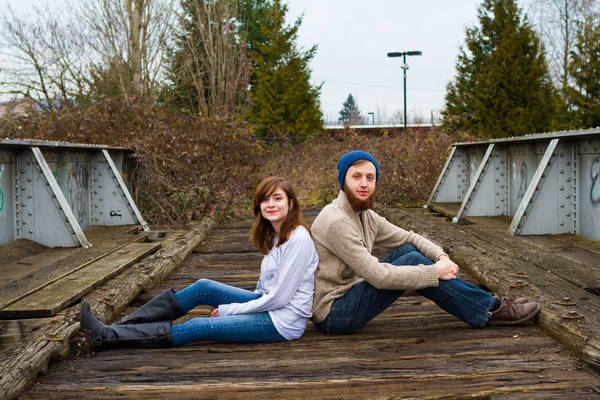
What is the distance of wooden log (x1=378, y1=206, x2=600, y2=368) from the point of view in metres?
4.07

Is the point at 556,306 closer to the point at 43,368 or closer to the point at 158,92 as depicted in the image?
the point at 43,368

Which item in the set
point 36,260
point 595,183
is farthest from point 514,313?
point 36,260

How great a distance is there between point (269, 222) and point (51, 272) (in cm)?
301

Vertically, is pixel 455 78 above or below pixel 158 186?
above

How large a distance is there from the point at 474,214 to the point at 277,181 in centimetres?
767

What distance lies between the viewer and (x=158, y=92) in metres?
25.7

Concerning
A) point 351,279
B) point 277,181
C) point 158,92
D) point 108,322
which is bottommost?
point 108,322

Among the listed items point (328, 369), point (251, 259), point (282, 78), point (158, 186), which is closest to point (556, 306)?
point (328, 369)

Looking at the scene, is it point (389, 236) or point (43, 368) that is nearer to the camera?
point (43, 368)

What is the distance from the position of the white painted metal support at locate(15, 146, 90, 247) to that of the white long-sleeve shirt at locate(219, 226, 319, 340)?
436cm

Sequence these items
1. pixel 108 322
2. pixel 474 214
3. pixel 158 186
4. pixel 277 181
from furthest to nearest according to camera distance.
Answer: pixel 158 186, pixel 474 214, pixel 108 322, pixel 277 181

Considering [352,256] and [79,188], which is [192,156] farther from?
[352,256]

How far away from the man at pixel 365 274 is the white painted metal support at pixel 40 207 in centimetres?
459

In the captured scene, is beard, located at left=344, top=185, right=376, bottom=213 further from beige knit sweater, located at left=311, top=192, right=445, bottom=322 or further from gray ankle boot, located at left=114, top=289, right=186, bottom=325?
gray ankle boot, located at left=114, top=289, right=186, bottom=325
